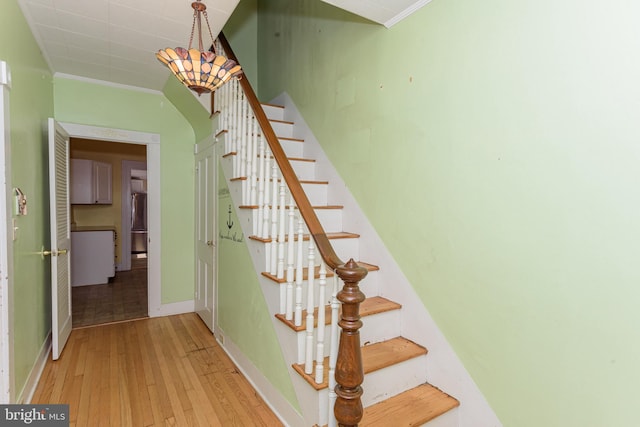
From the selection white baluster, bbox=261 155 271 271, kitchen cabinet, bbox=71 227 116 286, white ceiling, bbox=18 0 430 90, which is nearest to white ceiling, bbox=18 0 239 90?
white ceiling, bbox=18 0 430 90

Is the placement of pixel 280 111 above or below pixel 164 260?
above

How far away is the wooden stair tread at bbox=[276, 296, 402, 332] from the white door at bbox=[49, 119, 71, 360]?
2.07 meters

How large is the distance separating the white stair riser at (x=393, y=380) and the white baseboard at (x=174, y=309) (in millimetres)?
2934

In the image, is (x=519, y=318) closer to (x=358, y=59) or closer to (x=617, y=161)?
(x=617, y=161)

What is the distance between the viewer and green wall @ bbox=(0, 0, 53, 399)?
6.27 ft

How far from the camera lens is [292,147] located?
3.11 meters

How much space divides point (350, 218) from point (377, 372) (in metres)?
1.18

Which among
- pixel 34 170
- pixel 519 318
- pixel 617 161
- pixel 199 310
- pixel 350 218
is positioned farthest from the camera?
pixel 199 310

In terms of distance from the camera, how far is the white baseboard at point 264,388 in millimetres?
1917

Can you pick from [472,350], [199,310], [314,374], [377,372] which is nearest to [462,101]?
[472,350]

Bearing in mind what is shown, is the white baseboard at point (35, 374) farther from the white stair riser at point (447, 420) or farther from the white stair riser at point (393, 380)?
the white stair riser at point (447, 420)

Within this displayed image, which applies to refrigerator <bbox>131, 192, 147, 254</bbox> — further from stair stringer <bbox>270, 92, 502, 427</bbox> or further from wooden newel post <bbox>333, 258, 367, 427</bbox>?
wooden newel post <bbox>333, 258, 367, 427</bbox>

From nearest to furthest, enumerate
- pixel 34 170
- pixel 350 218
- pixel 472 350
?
pixel 472 350, pixel 34 170, pixel 350 218

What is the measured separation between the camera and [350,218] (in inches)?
102
